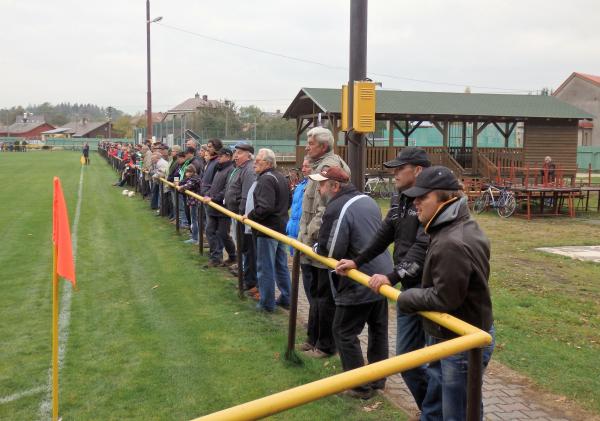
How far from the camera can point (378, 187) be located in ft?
84.1

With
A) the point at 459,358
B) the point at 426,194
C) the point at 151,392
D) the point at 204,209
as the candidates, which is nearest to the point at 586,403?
the point at 459,358

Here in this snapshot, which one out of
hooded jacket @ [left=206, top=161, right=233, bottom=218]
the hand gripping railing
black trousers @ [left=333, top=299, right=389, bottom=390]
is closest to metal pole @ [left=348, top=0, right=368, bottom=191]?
hooded jacket @ [left=206, top=161, right=233, bottom=218]

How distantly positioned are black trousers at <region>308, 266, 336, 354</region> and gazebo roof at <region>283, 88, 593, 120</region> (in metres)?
18.4

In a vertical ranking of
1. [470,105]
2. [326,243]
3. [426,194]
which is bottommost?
[326,243]

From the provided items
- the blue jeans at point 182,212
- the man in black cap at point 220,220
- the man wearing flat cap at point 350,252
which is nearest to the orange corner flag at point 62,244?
the man wearing flat cap at point 350,252

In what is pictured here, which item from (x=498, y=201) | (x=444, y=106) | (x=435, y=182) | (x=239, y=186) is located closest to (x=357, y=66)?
(x=239, y=186)

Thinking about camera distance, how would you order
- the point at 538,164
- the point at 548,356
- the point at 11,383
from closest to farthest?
the point at 11,383
the point at 548,356
the point at 538,164

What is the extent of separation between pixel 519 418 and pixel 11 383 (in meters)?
3.97

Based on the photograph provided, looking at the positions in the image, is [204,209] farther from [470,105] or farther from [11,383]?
[470,105]

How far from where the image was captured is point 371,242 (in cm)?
438

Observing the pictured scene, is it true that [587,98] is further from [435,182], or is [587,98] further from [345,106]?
[435,182]

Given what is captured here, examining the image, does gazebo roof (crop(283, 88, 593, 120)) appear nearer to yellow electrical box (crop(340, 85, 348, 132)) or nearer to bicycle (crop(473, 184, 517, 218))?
bicycle (crop(473, 184, 517, 218))

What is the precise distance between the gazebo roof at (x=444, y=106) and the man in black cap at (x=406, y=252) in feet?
64.5

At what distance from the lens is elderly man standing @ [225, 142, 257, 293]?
312 inches
